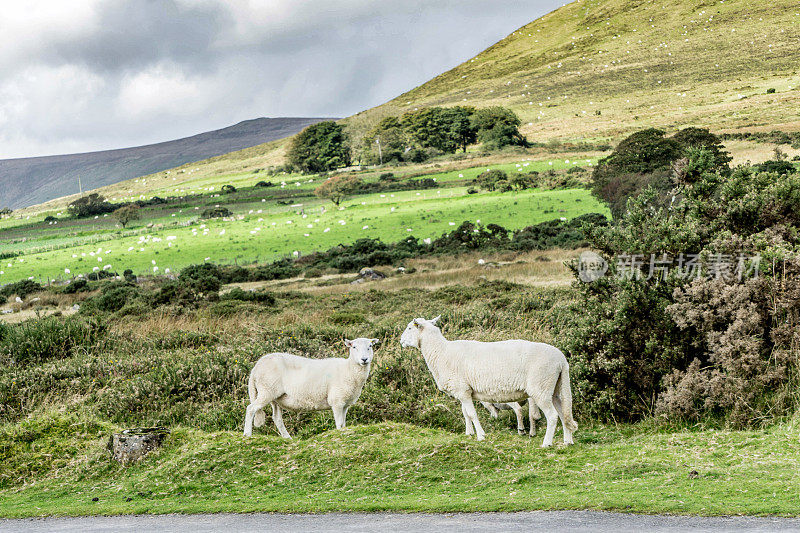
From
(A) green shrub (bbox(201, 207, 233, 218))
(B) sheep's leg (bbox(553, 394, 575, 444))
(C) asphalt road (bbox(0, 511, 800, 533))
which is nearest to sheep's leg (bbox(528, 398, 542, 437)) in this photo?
(B) sheep's leg (bbox(553, 394, 575, 444))

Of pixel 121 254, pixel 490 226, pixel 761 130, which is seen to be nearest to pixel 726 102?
pixel 761 130

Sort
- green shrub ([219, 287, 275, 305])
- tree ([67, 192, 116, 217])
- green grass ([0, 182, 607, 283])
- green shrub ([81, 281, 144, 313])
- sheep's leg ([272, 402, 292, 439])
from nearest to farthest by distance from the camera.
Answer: sheep's leg ([272, 402, 292, 439]) → green shrub ([219, 287, 275, 305]) → green shrub ([81, 281, 144, 313]) → green grass ([0, 182, 607, 283]) → tree ([67, 192, 116, 217])

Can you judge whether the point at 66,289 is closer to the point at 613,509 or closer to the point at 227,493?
the point at 227,493

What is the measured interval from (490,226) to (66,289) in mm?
33271

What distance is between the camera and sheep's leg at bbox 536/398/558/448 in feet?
32.9

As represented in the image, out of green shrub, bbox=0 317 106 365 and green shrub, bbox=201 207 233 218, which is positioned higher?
green shrub, bbox=201 207 233 218

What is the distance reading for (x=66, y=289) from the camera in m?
52.8

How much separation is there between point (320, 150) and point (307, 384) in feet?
462

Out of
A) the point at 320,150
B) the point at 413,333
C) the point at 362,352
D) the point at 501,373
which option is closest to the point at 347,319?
the point at 413,333

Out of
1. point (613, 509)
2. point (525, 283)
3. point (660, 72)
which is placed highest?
point (660, 72)

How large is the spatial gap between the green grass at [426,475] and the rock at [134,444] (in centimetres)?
15

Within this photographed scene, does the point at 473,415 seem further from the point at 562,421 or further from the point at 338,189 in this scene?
the point at 338,189

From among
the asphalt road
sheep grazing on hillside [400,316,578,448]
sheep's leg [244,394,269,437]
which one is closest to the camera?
the asphalt road

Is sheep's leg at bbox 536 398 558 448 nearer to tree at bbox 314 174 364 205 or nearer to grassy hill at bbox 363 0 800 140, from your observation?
tree at bbox 314 174 364 205
